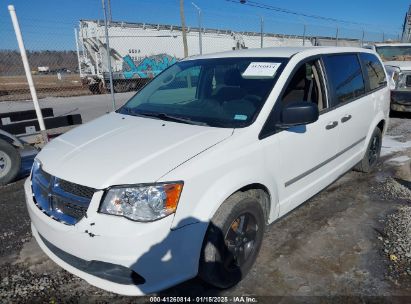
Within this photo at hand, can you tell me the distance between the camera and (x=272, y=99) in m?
2.93

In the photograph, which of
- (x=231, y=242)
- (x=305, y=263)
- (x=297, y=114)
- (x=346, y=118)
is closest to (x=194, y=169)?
(x=231, y=242)

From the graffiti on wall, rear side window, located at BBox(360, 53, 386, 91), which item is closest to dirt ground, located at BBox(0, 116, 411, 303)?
rear side window, located at BBox(360, 53, 386, 91)

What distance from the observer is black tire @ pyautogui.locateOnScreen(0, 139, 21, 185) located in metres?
5.04

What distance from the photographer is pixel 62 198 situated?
239 centimetres

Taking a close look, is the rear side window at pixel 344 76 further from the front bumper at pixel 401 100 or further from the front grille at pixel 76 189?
the front bumper at pixel 401 100

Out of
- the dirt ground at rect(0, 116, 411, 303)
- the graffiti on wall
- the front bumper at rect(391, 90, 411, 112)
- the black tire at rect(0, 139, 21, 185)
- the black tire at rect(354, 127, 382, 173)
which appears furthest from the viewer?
the graffiti on wall

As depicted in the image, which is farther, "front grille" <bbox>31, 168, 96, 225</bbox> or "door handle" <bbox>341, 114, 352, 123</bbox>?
"door handle" <bbox>341, 114, 352, 123</bbox>

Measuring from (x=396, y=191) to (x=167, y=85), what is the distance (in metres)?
3.20

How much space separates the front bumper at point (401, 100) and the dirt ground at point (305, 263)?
199 inches

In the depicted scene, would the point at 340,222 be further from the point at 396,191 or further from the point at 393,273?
the point at 396,191

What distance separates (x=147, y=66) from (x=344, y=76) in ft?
60.7

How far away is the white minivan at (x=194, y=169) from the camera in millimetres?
2219

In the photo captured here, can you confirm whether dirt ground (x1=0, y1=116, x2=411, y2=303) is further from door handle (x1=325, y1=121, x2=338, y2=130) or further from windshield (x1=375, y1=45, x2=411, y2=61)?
windshield (x1=375, y1=45, x2=411, y2=61)

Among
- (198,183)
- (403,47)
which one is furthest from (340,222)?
(403,47)
